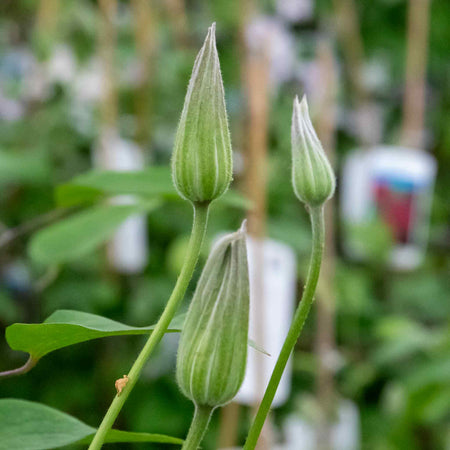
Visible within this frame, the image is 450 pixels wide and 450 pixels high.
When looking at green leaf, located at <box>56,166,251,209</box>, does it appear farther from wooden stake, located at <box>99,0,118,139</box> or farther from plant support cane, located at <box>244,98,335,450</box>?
wooden stake, located at <box>99,0,118,139</box>

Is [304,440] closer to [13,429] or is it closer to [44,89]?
[44,89]

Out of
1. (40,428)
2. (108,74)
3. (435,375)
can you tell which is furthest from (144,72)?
(40,428)

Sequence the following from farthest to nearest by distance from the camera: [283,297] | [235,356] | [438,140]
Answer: [438,140] → [283,297] → [235,356]

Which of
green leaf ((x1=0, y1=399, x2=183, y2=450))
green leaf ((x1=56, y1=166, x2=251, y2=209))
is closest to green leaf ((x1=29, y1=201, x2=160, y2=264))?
green leaf ((x1=56, y1=166, x2=251, y2=209))

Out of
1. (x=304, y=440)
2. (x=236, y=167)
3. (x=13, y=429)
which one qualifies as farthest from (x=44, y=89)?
(x=13, y=429)

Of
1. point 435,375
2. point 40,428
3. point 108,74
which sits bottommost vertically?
point 435,375

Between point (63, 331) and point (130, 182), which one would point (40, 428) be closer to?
point (63, 331)
